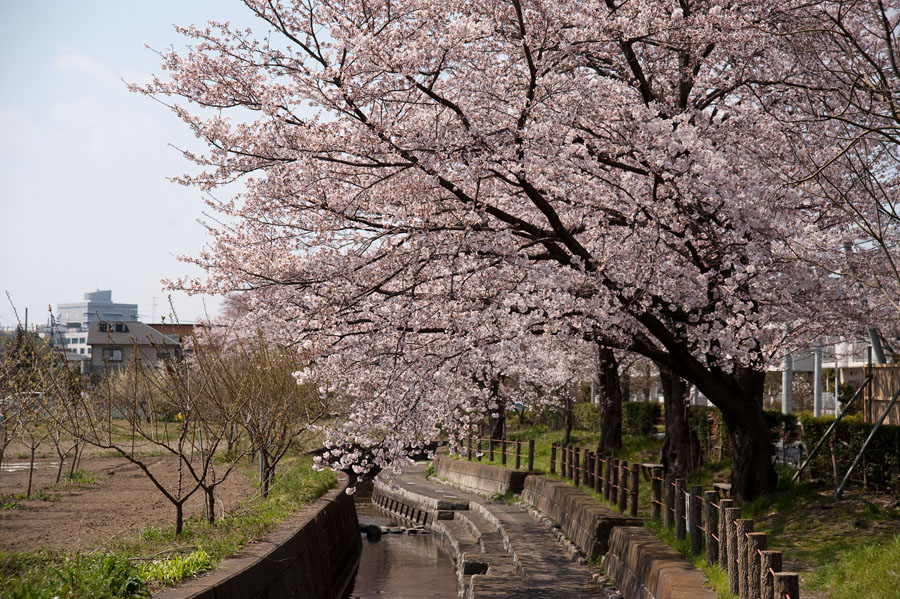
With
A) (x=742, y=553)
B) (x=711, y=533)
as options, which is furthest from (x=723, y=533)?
(x=742, y=553)

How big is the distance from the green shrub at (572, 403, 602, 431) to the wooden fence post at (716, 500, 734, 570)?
868 inches

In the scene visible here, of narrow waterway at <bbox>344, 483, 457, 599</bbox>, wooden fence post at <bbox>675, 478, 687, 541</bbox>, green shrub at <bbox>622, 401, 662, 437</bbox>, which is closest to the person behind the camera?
wooden fence post at <bbox>675, 478, 687, 541</bbox>

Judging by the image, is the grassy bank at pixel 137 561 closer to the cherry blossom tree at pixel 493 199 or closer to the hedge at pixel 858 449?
the cherry blossom tree at pixel 493 199

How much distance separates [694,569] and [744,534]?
205cm

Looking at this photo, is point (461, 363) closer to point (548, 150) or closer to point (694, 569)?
point (548, 150)

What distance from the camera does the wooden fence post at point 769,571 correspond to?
259 inches

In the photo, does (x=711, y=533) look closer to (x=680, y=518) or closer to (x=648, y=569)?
(x=648, y=569)

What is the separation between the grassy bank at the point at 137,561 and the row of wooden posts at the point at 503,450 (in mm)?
10863

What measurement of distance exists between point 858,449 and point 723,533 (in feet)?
16.4

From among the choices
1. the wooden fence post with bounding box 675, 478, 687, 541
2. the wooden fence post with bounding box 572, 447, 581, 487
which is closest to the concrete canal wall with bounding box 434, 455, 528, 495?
the wooden fence post with bounding box 572, 447, 581, 487

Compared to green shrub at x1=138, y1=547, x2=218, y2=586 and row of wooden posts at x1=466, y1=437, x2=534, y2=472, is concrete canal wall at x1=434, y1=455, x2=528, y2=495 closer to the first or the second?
row of wooden posts at x1=466, y1=437, x2=534, y2=472

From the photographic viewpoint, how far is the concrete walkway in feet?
42.7

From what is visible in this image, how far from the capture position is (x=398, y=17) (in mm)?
9492

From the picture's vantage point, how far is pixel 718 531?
9.58 meters
